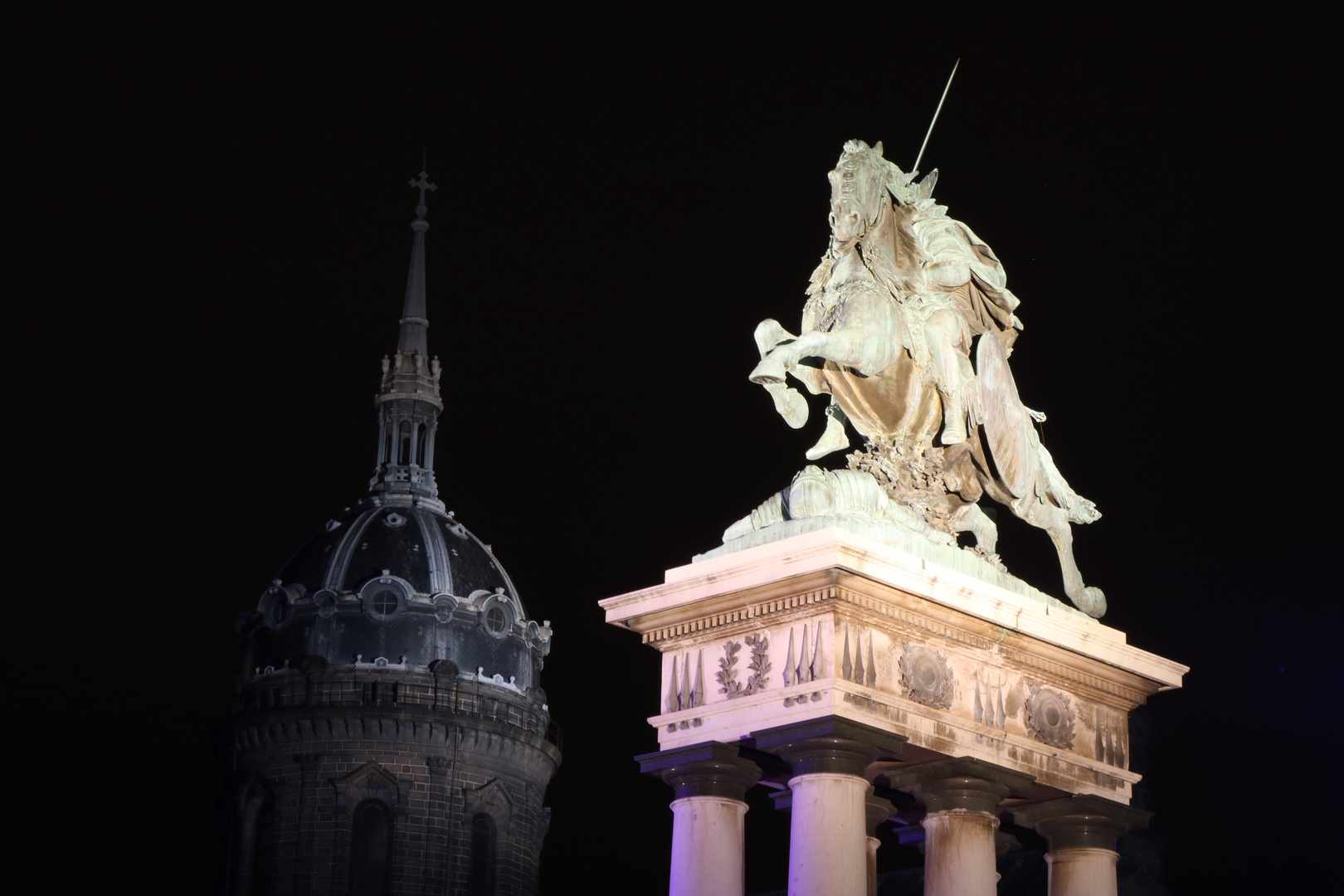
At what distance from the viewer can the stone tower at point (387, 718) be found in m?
97.6

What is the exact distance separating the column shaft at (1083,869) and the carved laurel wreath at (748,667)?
10.6 feet

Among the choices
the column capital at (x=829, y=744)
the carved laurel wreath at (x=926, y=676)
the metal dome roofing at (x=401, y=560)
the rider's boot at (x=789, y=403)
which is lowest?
the column capital at (x=829, y=744)

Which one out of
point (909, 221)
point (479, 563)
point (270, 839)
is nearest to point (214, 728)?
point (270, 839)

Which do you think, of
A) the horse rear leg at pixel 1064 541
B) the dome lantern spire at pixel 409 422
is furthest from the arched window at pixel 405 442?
the horse rear leg at pixel 1064 541

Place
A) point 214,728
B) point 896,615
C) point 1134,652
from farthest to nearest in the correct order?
1. point 214,728
2. point 1134,652
3. point 896,615

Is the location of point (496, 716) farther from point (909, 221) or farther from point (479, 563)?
point (909, 221)

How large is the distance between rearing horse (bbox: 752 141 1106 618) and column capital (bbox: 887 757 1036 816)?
1.93 m

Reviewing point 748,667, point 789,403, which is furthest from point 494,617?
point 748,667

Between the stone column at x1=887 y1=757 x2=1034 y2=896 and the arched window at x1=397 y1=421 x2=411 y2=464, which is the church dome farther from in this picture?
the stone column at x1=887 y1=757 x2=1034 y2=896

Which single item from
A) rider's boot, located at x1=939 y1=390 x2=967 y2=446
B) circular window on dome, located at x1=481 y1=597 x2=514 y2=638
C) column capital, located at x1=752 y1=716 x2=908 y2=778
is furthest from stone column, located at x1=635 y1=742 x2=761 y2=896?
circular window on dome, located at x1=481 y1=597 x2=514 y2=638

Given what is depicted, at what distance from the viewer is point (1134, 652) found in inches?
947

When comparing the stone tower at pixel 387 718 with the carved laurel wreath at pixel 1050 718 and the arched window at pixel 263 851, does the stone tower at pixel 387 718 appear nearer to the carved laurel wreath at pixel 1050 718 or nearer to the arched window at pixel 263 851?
the arched window at pixel 263 851

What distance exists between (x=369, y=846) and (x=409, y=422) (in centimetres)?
1413

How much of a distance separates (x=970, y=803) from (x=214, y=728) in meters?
77.5
